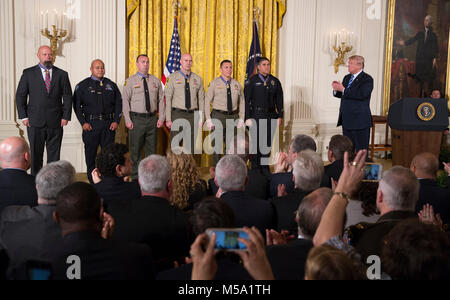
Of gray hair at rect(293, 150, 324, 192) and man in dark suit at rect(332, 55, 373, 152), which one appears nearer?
gray hair at rect(293, 150, 324, 192)

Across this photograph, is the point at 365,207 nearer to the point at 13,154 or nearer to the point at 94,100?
the point at 13,154

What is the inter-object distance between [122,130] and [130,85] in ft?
2.86

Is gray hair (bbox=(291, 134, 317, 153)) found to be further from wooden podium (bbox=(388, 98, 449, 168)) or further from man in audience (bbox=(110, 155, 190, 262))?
wooden podium (bbox=(388, 98, 449, 168))

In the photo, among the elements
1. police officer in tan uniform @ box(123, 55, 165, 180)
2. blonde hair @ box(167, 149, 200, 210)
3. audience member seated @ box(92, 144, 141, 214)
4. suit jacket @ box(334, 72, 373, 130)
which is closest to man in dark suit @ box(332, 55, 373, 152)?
suit jacket @ box(334, 72, 373, 130)

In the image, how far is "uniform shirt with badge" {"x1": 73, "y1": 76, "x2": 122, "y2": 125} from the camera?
6129 millimetres

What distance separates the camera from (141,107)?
21.3ft

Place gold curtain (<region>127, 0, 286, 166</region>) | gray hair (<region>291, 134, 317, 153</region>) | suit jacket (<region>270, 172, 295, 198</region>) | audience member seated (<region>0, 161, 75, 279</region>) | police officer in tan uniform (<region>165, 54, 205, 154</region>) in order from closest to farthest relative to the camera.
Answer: audience member seated (<region>0, 161, 75, 279</region>) → suit jacket (<region>270, 172, 295, 198</region>) → gray hair (<region>291, 134, 317, 153</region>) → police officer in tan uniform (<region>165, 54, 205, 154</region>) → gold curtain (<region>127, 0, 286, 166</region>)

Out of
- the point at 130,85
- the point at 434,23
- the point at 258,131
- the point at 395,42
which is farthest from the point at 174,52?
the point at 434,23

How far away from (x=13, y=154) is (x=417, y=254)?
104 inches

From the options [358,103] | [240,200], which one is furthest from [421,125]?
[240,200]

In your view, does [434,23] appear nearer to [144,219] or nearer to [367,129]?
[367,129]

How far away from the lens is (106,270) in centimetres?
179

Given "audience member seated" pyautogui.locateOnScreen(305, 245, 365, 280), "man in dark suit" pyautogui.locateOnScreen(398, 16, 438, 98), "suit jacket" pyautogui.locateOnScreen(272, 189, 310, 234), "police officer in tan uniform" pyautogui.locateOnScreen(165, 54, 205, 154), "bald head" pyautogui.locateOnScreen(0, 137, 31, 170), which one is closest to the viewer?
"audience member seated" pyautogui.locateOnScreen(305, 245, 365, 280)

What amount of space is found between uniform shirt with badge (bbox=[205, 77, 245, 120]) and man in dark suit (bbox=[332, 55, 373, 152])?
4.89 ft
